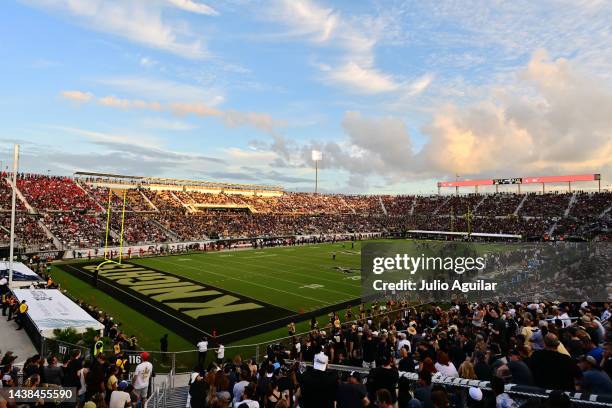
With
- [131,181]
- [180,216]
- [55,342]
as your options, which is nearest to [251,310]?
[55,342]

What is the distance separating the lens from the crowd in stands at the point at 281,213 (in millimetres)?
44562

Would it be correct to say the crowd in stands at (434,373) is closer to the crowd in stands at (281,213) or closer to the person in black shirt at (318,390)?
the person in black shirt at (318,390)

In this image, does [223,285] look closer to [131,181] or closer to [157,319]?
[157,319]

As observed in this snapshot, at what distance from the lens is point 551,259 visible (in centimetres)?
2462

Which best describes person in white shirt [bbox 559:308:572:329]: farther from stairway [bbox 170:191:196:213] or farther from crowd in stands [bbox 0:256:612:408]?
stairway [bbox 170:191:196:213]

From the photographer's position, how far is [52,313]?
1489cm

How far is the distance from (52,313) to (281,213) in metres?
58.4

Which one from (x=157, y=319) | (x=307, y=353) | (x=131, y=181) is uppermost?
(x=131, y=181)

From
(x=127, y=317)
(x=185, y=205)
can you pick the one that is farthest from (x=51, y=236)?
(x=127, y=317)

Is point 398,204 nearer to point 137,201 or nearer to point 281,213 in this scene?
point 281,213

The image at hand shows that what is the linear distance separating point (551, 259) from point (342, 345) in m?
20.1

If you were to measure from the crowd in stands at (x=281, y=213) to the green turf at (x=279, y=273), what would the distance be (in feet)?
34.5

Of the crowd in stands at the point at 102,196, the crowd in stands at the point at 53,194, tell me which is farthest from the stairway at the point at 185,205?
the crowd in stands at the point at 53,194

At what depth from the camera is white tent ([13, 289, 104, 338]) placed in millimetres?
13406
